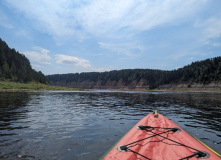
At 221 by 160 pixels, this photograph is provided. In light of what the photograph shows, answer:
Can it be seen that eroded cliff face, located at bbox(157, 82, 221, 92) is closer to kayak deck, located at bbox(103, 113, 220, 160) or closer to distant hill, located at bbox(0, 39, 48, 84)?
kayak deck, located at bbox(103, 113, 220, 160)

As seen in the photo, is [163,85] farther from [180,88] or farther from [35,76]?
[35,76]

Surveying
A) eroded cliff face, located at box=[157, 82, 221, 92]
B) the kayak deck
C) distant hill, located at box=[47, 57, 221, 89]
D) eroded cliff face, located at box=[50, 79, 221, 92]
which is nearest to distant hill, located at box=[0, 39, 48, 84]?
eroded cliff face, located at box=[50, 79, 221, 92]

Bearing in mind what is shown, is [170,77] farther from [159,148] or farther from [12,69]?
[159,148]

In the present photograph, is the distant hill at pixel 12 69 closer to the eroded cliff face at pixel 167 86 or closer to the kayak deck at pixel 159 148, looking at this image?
the eroded cliff face at pixel 167 86

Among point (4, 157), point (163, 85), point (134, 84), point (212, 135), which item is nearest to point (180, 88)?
point (163, 85)

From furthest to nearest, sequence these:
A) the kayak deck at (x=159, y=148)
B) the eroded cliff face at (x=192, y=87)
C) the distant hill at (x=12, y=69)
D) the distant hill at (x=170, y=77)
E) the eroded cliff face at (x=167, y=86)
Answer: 1. the distant hill at (x=170, y=77)
2. the distant hill at (x=12, y=69)
3. the eroded cliff face at (x=167, y=86)
4. the eroded cliff face at (x=192, y=87)
5. the kayak deck at (x=159, y=148)

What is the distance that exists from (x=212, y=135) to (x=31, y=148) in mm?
9624

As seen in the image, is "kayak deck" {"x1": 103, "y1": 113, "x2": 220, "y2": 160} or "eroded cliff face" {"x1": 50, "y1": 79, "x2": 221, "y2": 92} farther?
"eroded cliff face" {"x1": 50, "y1": 79, "x2": 221, "y2": 92}

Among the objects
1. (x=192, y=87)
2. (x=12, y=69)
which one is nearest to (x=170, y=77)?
(x=192, y=87)

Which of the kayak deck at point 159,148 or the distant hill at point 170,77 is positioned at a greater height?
the distant hill at point 170,77

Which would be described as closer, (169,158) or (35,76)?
(169,158)

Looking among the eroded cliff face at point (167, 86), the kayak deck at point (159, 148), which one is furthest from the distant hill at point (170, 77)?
the kayak deck at point (159, 148)

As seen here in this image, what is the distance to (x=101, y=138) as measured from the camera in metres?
7.80

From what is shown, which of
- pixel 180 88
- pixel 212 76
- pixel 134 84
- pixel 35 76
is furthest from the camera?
pixel 134 84
